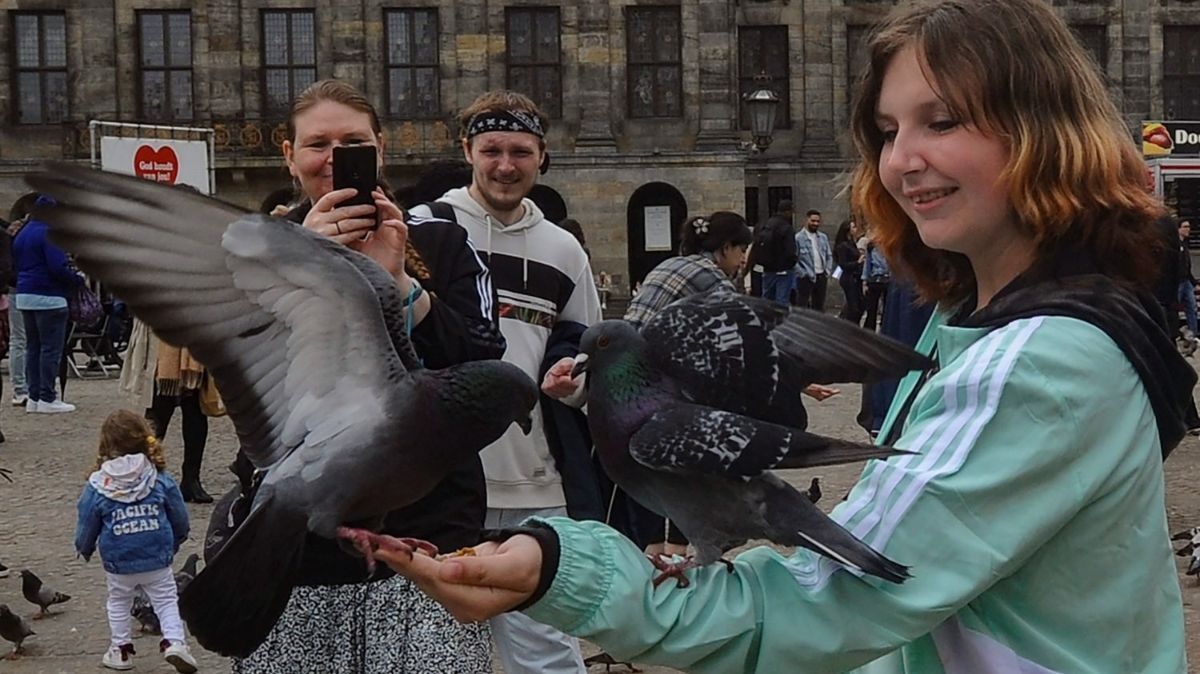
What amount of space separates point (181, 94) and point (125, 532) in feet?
86.1

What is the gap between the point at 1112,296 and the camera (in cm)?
170

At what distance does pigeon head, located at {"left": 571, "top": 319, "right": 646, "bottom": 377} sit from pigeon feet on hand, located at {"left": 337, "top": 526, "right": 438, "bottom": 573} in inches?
10.9

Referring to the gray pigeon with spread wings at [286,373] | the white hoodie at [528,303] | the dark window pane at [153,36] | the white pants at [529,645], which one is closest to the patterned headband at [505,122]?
the white hoodie at [528,303]

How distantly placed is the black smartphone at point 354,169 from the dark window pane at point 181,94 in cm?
2965

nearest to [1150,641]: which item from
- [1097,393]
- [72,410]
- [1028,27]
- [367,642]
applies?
[1097,393]

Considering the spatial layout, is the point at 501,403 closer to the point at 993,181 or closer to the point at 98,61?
the point at 993,181

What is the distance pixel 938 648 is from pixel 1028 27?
737 millimetres

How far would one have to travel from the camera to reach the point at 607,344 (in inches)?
65.1

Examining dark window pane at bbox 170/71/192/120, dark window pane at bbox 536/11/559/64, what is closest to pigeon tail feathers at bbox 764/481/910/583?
dark window pane at bbox 536/11/559/64

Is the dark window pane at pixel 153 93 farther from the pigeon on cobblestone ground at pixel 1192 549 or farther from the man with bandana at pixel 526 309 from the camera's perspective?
A: the man with bandana at pixel 526 309

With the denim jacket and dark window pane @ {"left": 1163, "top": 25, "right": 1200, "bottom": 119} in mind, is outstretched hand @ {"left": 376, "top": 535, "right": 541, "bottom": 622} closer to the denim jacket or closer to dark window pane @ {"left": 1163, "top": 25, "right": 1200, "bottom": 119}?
the denim jacket

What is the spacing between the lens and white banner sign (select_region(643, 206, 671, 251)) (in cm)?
3003

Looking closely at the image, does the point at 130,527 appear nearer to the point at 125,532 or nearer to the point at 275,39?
the point at 125,532

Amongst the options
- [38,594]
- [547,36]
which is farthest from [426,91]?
[38,594]
